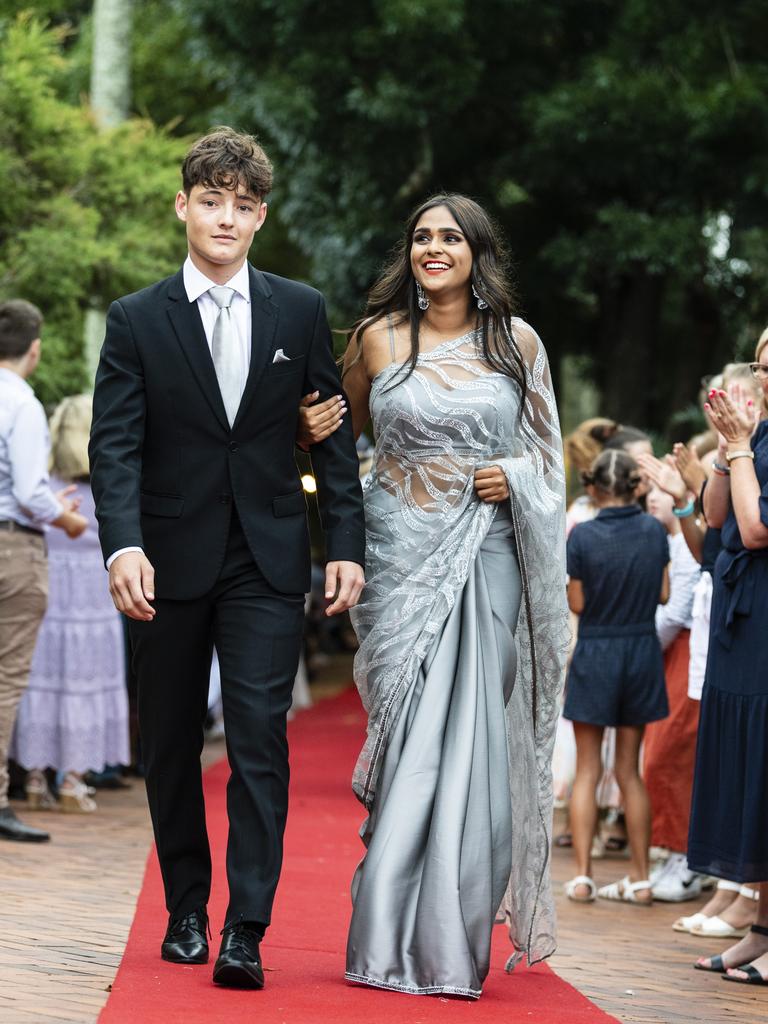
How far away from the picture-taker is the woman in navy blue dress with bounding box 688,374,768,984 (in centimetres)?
561

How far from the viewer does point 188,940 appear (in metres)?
4.96

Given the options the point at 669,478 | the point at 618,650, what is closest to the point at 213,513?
the point at 669,478

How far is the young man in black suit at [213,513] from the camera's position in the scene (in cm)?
478

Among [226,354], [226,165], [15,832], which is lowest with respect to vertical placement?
[15,832]

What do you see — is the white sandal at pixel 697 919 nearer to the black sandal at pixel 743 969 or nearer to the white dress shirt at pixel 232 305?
the black sandal at pixel 743 969

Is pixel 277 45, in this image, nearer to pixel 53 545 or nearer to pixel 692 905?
pixel 53 545

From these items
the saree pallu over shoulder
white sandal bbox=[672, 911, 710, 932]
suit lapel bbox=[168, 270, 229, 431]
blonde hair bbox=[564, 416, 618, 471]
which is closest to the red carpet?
the saree pallu over shoulder

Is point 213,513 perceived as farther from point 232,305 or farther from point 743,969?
point 743,969

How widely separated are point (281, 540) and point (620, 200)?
11.2 m

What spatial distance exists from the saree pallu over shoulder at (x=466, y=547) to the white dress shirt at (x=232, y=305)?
56 cm

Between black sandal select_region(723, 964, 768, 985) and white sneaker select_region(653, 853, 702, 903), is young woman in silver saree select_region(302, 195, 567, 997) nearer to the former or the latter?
black sandal select_region(723, 964, 768, 985)

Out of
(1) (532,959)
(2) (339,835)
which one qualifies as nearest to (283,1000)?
(1) (532,959)

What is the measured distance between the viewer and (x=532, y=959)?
538 cm

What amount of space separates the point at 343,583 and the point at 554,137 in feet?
34.9
